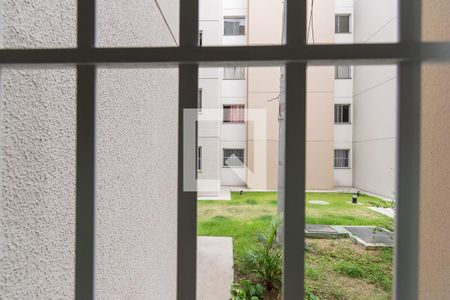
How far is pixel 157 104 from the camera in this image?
1.67 meters

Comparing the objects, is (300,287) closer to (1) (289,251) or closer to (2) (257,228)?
(1) (289,251)

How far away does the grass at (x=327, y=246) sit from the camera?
9.82 ft

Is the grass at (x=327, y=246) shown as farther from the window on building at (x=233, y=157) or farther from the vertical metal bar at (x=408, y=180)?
the vertical metal bar at (x=408, y=180)

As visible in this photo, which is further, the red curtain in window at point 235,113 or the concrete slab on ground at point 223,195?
the red curtain in window at point 235,113

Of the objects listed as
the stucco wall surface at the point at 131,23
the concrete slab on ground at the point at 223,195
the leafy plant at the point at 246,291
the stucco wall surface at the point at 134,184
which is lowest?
the leafy plant at the point at 246,291

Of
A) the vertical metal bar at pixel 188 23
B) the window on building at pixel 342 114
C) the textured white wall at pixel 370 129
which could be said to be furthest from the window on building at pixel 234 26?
the vertical metal bar at pixel 188 23

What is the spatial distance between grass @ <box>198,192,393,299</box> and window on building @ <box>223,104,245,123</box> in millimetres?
2310

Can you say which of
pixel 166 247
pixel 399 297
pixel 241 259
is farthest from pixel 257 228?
pixel 399 297

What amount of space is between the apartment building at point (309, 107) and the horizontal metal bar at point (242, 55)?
5201 mm

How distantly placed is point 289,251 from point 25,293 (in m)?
0.48

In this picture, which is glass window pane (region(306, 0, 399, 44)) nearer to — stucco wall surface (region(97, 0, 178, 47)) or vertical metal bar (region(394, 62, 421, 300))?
stucco wall surface (region(97, 0, 178, 47))

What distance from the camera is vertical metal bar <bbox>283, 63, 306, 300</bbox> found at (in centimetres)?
33

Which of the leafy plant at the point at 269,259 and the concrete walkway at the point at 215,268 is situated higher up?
the leafy plant at the point at 269,259

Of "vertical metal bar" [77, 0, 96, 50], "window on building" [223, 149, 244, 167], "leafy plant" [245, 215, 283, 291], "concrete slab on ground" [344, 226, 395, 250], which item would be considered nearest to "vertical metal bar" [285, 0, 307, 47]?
"vertical metal bar" [77, 0, 96, 50]
